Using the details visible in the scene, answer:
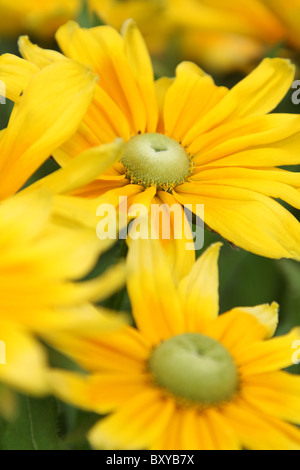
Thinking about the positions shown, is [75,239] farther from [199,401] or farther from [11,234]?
[199,401]

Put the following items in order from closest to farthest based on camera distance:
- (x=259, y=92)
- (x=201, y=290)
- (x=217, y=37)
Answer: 1. (x=201, y=290)
2. (x=259, y=92)
3. (x=217, y=37)

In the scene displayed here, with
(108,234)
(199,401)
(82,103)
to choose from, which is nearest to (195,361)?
(199,401)

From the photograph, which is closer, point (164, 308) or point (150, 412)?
point (150, 412)

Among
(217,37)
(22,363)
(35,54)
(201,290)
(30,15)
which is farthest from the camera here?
(217,37)

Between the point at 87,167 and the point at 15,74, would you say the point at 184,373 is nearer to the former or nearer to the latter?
the point at 87,167

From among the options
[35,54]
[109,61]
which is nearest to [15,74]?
[35,54]
